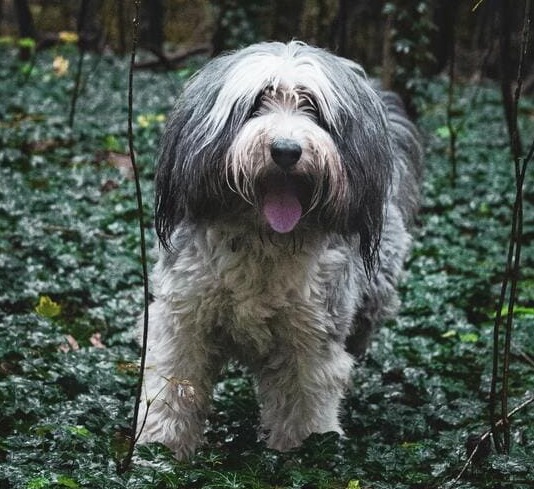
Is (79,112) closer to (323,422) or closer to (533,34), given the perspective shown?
(323,422)

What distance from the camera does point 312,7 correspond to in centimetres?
937

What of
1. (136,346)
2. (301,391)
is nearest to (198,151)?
(301,391)

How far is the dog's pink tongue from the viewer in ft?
10.6

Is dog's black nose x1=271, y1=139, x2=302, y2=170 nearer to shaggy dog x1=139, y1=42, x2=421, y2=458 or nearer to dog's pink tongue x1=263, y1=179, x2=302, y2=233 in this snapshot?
shaggy dog x1=139, y1=42, x2=421, y2=458

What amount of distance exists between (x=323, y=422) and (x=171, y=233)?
998 mm

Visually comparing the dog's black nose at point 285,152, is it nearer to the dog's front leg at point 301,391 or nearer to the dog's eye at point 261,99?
the dog's eye at point 261,99

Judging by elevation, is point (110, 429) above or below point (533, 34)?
below

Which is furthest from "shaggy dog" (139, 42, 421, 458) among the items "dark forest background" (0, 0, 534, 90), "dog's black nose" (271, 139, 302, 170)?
"dark forest background" (0, 0, 534, 90)

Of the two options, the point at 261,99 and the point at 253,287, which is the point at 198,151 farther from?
the point at 253,287

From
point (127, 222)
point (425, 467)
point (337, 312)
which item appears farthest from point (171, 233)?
point (127, 222)

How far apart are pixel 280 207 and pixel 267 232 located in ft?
0.49

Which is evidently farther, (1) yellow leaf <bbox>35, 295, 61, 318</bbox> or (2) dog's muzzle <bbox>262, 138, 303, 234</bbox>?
(1) yellow leaf <bbox>35, 295, 61, 318</bbox>

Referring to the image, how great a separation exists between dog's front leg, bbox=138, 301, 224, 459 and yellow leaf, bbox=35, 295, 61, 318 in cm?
117

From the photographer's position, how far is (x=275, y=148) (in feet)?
10.00
